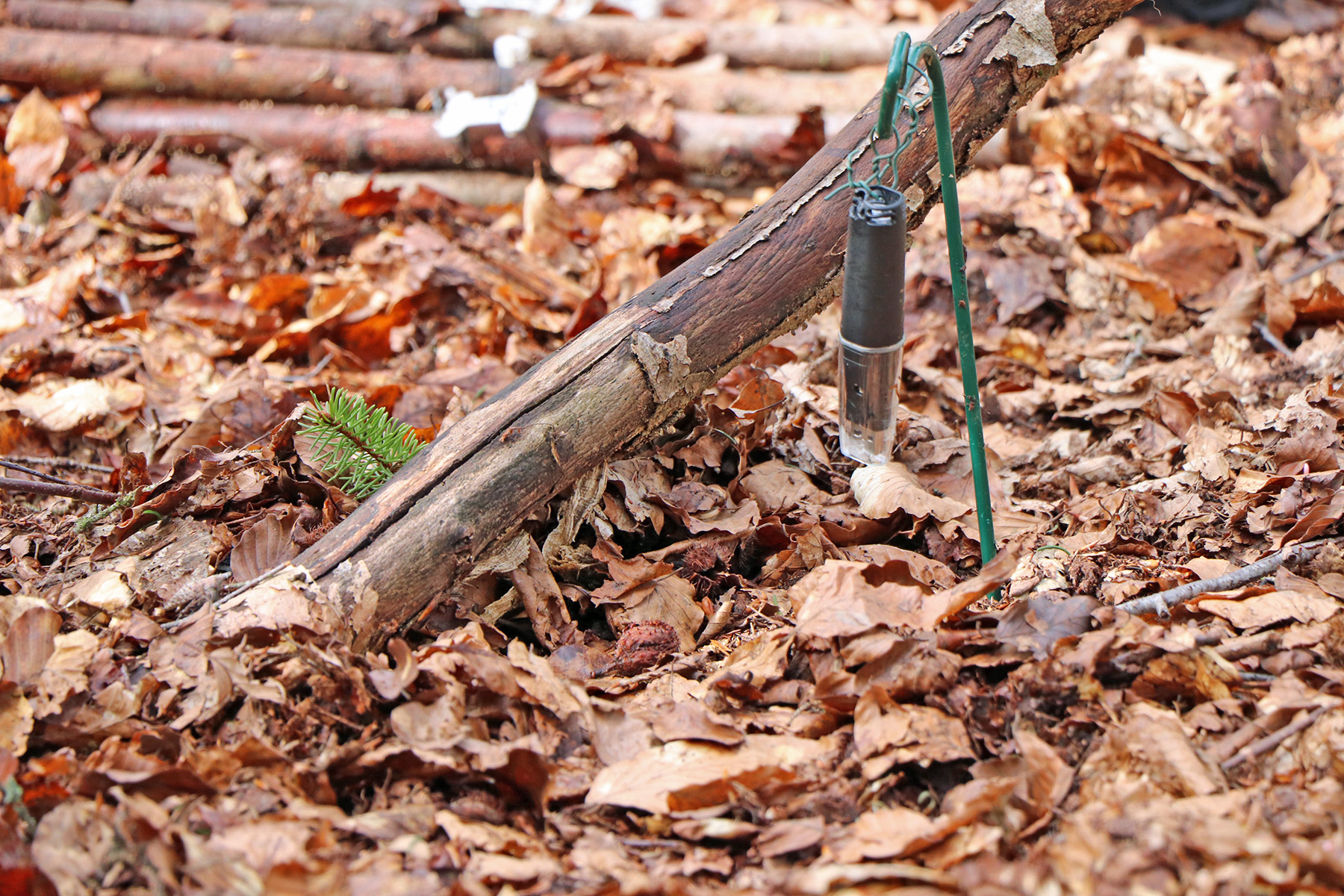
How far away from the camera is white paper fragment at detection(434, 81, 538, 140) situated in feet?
13.8

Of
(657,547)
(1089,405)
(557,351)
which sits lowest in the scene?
(657,547)

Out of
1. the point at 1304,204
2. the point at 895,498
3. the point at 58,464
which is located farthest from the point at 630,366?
the point at 1304,204

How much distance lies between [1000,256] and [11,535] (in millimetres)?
3232

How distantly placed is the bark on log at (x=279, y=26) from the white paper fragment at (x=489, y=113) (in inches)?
20.4

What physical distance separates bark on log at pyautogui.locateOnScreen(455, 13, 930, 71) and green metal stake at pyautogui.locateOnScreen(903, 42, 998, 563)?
9.74ft

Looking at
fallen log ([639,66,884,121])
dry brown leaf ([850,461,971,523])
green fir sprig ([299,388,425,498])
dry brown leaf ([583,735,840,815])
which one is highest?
fallen log ([639,66,884,121])

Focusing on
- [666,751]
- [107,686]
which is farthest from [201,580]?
[666,751]

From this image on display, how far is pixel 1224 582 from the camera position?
183cm

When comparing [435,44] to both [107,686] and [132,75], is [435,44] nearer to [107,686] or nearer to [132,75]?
[132,75]

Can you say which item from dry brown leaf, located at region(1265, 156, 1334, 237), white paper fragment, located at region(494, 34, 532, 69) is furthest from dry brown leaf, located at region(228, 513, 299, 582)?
dry brown leaf, located at region(1265, 156, 1334, 237)

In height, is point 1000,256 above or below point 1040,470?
above

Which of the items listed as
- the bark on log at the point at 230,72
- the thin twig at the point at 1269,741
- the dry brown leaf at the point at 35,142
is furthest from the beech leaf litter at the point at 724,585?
the bark on log at the point at 230,72

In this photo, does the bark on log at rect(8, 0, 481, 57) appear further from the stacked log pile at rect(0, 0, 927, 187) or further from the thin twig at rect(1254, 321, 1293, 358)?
the thin twig at rect(1254, 321, 1293, 358)

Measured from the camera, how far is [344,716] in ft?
5.41
